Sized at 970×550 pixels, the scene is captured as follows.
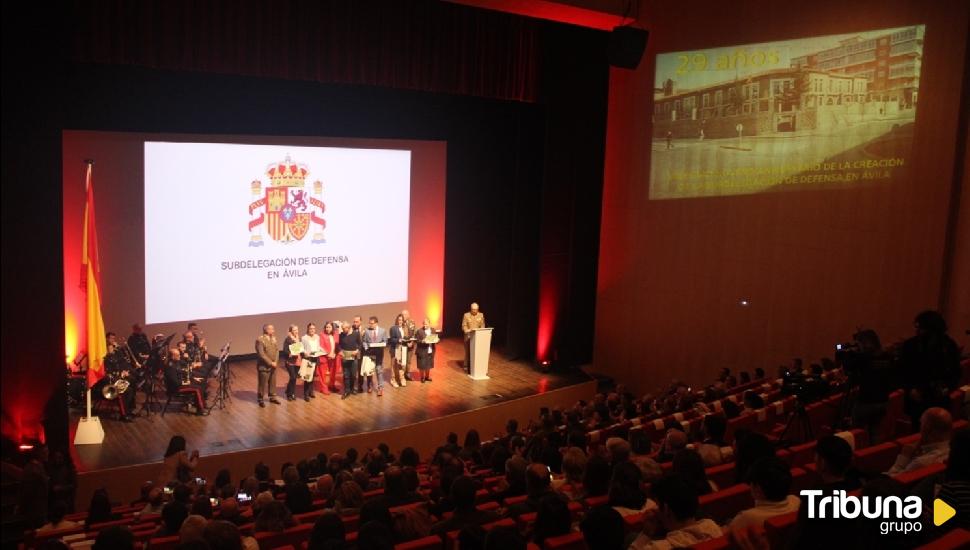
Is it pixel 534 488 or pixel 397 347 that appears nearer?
pixel 534 488

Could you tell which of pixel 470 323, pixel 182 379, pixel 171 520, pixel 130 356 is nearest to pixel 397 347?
pixel 470 323

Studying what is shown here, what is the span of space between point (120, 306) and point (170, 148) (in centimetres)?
220

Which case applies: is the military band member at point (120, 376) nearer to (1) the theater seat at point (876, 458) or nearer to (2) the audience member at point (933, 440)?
(1) the theater seat at point (876, 458)

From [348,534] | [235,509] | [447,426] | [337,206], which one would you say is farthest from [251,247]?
[348,534]

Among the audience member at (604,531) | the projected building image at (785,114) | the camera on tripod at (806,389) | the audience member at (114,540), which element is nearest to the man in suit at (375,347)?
the projected building image at (785,114)

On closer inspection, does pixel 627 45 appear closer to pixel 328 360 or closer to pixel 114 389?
pixel 328 360

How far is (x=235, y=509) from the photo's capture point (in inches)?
192

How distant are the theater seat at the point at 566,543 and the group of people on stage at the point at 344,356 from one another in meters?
7.77

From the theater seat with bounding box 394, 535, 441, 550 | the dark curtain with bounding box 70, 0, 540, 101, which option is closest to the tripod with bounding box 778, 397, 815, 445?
the theater seat with bounding box 394, 535, 441, 550

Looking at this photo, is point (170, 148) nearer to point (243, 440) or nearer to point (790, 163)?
point (243, 440)

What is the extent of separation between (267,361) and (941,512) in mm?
8553

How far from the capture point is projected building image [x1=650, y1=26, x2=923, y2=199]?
31.0 feet

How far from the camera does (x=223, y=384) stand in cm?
1070

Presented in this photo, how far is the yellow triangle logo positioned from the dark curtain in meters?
8.88
